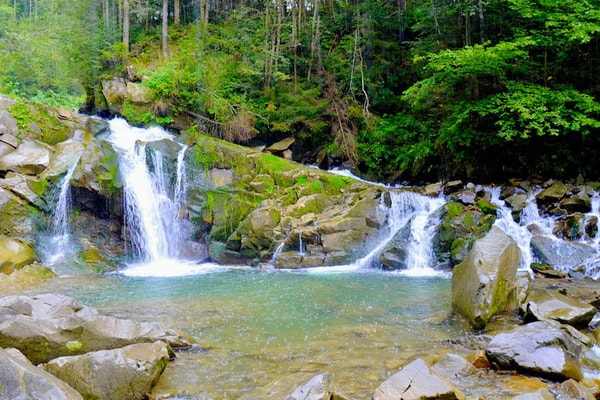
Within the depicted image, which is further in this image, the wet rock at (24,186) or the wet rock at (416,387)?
the wet rock at (24,186)

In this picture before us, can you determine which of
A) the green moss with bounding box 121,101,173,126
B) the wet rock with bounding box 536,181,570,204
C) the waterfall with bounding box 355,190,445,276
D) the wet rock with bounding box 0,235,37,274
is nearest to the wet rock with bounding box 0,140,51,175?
the wet rock with bounding box 0,235,37,274

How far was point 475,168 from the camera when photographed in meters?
17.4

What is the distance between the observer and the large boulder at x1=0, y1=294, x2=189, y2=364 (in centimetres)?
517

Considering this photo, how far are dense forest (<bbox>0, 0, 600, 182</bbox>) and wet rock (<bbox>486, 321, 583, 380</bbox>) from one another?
9.89m

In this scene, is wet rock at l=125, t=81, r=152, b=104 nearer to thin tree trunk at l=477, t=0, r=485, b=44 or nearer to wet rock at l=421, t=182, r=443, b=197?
wet rock at l=421, t=182, r=443, b=197

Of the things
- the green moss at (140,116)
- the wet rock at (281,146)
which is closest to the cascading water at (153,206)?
the green moss at (140,116)

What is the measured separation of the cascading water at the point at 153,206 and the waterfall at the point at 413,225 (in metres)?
6.03

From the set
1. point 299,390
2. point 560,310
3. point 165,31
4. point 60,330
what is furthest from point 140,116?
point 299,390

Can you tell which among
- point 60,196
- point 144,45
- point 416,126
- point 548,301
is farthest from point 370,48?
point 548,301

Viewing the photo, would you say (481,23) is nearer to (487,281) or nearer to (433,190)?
(433,190)

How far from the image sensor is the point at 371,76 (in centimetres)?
2181

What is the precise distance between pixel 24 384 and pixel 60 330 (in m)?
1.95

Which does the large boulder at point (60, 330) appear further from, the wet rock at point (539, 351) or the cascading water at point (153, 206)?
the cascading water at point (153, 206)

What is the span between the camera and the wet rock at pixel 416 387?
418 cm
